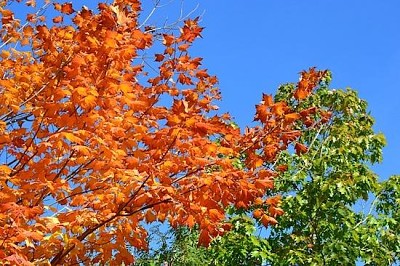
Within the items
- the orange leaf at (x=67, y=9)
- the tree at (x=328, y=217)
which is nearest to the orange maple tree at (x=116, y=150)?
the orange leaf at (x=67, y=9)

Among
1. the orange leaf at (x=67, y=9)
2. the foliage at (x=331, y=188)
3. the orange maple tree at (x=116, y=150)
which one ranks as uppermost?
the foliage at (x=331, y=188)

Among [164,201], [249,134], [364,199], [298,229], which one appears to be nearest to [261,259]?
[298,229]

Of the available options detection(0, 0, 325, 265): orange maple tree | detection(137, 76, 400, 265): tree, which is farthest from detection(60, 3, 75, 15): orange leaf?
detection(137, 76, 400, 265): tree

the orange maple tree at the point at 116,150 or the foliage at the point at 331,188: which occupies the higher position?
the foliage at the point at 331,188

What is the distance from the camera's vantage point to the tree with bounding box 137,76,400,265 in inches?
388

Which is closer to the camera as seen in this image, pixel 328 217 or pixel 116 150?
pixel 116 150

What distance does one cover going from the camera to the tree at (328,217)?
32.3 ft

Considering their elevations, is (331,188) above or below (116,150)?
above

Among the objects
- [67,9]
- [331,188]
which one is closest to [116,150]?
[67,9]

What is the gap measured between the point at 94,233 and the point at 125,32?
64.6 inches

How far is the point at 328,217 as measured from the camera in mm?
10094

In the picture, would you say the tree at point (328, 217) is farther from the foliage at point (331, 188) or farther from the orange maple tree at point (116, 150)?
the orange maple tree at point (116, 150)

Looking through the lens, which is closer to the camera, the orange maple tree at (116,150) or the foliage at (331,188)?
the orange maple tree at (116,150)

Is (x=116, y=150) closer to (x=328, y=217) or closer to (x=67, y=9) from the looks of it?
(x=67, y=9)
